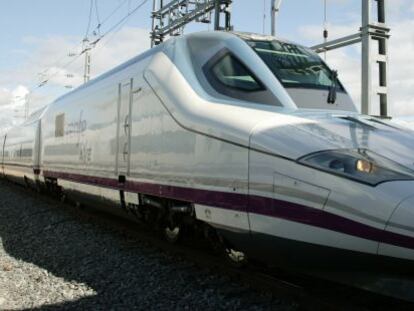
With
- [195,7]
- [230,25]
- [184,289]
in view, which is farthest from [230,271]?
[195,7]

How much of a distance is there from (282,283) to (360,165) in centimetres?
151

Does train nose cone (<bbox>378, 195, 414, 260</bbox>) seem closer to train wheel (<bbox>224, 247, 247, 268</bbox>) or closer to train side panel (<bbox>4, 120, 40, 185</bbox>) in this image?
train wheel (<bbox>224, 247, 247, 268</bbox>)

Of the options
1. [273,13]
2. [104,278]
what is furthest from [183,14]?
[104,278]

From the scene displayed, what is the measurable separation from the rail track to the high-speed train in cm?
22

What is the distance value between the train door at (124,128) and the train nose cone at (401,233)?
4.11 meters

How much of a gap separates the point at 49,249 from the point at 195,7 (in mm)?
11843

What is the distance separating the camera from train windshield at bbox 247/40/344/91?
567 centimetres

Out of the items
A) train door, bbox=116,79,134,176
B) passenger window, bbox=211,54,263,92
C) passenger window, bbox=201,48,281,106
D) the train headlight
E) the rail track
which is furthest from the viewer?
train door, bbox=116,79,134,176

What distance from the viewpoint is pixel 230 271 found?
5562 millimetres

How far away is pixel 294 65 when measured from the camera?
237 inches

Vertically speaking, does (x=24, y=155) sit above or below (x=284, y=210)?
above

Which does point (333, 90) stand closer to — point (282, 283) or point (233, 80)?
point (233, 80)

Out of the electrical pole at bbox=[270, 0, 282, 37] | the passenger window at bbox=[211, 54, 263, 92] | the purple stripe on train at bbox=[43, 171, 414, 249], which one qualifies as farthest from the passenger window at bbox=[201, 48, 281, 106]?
the electrical pole at bbox=[270, 0, 282, 37]

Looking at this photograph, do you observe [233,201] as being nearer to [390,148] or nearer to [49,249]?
[390,148]
